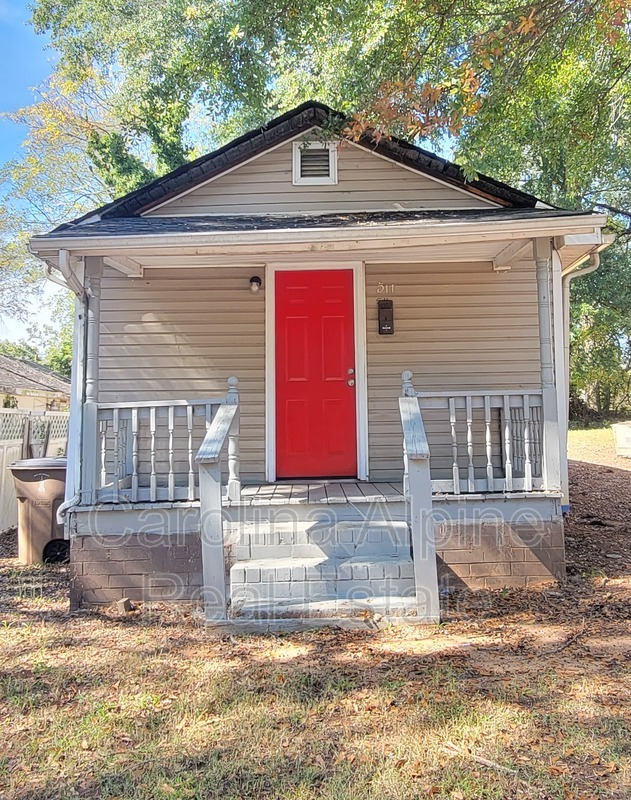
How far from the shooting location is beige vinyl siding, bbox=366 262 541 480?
534 centimetres

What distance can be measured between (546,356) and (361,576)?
2203 millimetres

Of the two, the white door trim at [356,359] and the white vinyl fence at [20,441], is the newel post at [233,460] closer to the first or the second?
the white door trim at [356,359]

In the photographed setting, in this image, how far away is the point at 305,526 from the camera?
4008 mm

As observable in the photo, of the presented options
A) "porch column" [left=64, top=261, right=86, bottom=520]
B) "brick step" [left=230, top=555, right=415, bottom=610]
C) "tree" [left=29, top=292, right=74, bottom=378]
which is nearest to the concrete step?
"brick step" [left=230, top=555, right=415, bottom=610]

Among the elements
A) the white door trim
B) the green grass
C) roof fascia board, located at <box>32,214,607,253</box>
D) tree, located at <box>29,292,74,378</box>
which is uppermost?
tree, located at <box>29,292,74,378</box>

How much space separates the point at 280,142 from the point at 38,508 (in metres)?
4.51

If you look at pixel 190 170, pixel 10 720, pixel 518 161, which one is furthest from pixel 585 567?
pixel 518 161

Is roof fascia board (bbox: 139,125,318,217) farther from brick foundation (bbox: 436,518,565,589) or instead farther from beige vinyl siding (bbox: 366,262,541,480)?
brick foundation (bbox: 436,518,565,589)

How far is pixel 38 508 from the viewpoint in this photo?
5199mm

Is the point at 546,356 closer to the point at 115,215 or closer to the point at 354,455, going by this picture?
the point at 354,455

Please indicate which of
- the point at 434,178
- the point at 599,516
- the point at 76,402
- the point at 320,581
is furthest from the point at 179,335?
the point at 599,516

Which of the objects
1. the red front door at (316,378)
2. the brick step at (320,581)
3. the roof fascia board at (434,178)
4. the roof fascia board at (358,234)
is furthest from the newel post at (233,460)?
the roof fascia board at (434,178)

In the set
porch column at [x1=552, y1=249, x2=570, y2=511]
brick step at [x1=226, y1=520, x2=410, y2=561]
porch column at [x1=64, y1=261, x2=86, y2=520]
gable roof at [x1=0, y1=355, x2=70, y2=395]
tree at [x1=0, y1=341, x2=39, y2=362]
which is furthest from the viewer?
tree at [x1=0, y1=341, x2=39, y2=362]

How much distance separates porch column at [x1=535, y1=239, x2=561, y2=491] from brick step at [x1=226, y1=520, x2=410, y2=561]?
3.97ft
